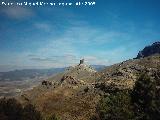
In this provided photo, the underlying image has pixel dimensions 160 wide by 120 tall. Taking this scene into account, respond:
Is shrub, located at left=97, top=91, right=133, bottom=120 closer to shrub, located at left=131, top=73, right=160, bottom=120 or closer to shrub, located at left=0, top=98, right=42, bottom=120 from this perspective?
shrub, located at left=131, top=73, right=160, bottom=120

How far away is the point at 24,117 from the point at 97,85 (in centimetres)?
3944

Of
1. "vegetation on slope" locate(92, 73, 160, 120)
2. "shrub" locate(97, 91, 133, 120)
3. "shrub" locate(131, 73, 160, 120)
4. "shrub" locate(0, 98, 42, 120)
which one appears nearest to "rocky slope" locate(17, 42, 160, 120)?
"shrub" locate(0, 98, 42, 120)

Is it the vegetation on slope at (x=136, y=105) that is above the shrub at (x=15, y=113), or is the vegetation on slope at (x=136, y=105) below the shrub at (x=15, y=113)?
above

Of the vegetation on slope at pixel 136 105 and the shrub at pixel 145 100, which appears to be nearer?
the vegetation on slope at pixel 136 105

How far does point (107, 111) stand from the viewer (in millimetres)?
73938

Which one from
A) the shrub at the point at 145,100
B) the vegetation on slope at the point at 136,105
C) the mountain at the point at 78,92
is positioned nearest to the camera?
the vegetation on slope at the point at 136,105

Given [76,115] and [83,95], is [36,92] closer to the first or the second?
[83,95]

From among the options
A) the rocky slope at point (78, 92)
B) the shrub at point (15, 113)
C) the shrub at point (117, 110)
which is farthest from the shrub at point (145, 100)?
the shrub at point (15, 113)

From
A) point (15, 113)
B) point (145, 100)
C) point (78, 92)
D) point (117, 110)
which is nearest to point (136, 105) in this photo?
point (145, 100)

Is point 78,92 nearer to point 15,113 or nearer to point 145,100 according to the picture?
point 15,113

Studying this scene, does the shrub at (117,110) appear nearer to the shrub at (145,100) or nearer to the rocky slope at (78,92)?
the shrub at (145,100)

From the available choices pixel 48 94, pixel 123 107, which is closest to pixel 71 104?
pixel 48 94

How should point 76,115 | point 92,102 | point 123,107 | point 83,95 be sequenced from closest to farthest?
1. point 123,107
2. point 76,115
3. point 92,102
4. point 83,95

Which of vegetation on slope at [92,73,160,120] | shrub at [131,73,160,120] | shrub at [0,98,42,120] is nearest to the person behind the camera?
vegetation on slope at [92,73,160,120]
